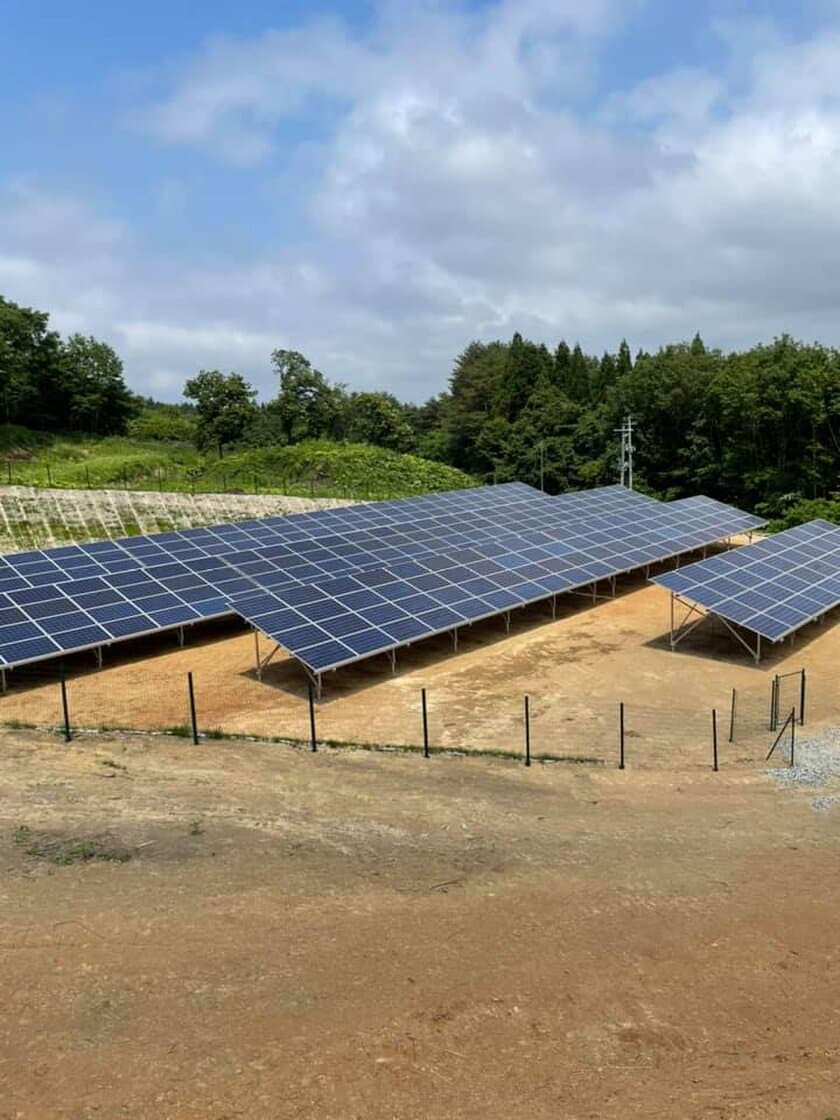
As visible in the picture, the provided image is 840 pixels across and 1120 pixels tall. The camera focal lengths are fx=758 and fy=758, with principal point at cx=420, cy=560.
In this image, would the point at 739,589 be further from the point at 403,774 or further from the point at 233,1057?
the point at 233,1057

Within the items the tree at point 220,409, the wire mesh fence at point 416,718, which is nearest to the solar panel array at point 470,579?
the wire mesh fence at point 416,718

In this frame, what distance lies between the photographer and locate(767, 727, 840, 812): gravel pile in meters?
17.0

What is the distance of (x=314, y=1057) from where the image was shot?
8.03m

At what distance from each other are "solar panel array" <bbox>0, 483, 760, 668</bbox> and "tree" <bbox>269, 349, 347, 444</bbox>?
1577 inches

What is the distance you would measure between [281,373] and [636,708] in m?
69.8

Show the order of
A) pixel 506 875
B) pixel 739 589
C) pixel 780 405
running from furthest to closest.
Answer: pixel 780 405, pixel 739 589, pixel 506 875

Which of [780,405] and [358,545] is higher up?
[780,405]

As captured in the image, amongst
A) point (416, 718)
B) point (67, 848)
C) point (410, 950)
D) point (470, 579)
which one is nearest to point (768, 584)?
point (470, 579)

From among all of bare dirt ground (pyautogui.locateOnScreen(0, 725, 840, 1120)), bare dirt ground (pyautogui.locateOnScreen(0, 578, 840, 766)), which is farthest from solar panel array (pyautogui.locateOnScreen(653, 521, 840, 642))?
bare dirt ground (pyautogui.locateOnScreen(0, 725, 840, 1120))

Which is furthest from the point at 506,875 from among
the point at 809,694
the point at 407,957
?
the point at 809,694

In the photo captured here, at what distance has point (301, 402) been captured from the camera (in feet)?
274

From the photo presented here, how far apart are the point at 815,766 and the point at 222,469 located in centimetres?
5555

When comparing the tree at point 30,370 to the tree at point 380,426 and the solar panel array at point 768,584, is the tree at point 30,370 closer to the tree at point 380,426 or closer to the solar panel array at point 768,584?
the tree at point 380,426

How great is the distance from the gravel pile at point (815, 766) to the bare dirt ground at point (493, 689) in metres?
0.97
